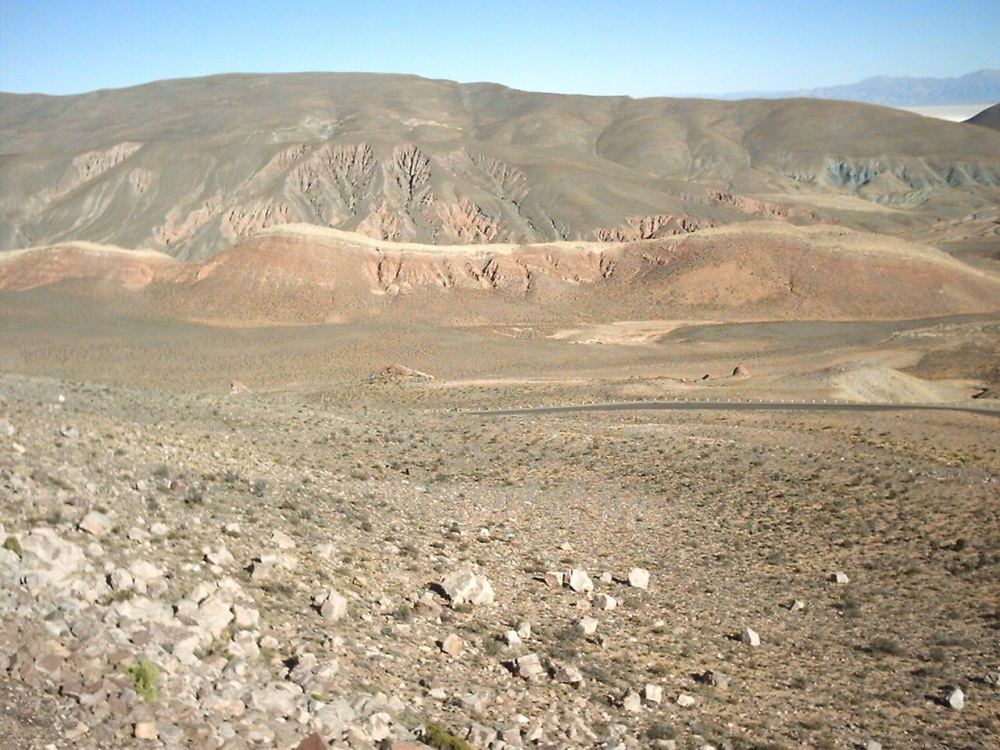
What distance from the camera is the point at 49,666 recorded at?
8.20 meters

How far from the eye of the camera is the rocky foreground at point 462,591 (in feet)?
29.6

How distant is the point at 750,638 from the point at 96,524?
26.9 feet

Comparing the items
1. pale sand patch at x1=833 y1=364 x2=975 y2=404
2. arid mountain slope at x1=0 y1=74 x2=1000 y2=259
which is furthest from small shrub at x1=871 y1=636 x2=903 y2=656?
arid mountain slope at x1=0 y1=74 x2=1000 y2=259

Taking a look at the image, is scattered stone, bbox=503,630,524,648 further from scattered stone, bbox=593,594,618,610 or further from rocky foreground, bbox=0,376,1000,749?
scattered stone, bbox=593,594,618,610

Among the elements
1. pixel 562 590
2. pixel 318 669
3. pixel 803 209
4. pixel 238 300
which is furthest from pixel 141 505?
pixel 803 209

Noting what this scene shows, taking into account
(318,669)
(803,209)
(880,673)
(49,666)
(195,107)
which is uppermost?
(195,107)

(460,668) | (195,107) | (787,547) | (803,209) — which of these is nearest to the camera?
(460,668)

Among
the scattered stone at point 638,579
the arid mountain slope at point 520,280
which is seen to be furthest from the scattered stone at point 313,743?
the arid mountain slope at point 520,280

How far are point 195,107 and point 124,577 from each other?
547ft

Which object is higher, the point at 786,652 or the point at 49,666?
the point at 49,666

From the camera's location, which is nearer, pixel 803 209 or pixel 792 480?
pixel 792 480

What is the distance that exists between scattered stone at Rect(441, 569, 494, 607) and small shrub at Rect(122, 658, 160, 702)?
4.64m

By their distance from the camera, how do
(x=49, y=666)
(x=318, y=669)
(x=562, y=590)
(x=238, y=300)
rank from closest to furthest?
(x=49, y=666), (x=318, y=669), (x=562, y=590), (x=238, y=300)

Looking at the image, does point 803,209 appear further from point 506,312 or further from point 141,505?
point 141,505
